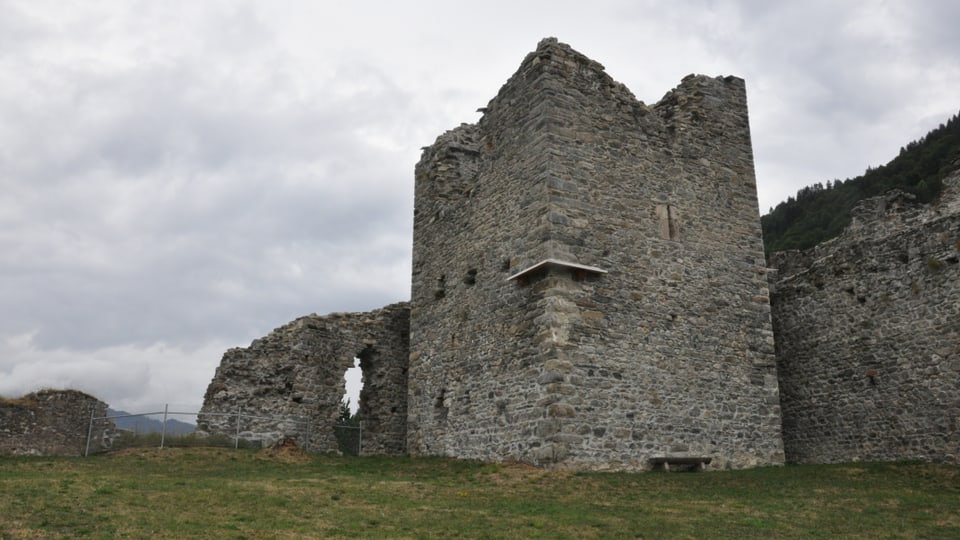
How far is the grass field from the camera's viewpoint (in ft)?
36.4

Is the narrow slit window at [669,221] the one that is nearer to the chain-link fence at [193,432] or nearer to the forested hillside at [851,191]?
the chain-link fence at [193,432]

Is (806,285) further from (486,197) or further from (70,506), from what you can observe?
(70,506)

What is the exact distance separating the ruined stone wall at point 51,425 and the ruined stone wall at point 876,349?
17.8 meters

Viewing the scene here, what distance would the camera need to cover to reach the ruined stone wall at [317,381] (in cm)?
2245

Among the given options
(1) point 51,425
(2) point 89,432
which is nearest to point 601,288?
(2) point 89,432

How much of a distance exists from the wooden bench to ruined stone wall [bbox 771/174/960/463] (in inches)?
172

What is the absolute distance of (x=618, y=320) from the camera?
18203 millimetres

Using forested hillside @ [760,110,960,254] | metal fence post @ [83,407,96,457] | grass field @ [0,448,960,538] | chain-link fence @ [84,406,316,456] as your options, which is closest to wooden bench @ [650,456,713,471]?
grass field @ [0,448,960,538]

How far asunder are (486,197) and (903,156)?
38.8m

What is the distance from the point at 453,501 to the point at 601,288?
6.52 meters

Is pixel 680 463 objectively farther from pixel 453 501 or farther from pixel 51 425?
pixel 51 425

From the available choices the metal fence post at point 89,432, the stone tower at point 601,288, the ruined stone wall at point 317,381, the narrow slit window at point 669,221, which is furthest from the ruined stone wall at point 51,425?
the narrow slit window at point 669,221

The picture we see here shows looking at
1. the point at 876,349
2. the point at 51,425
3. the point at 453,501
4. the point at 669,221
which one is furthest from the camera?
the point at 669,221

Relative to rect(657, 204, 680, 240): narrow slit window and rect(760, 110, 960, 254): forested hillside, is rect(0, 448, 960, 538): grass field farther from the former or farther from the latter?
rect(760, 110, 960, 254): forested hillside
